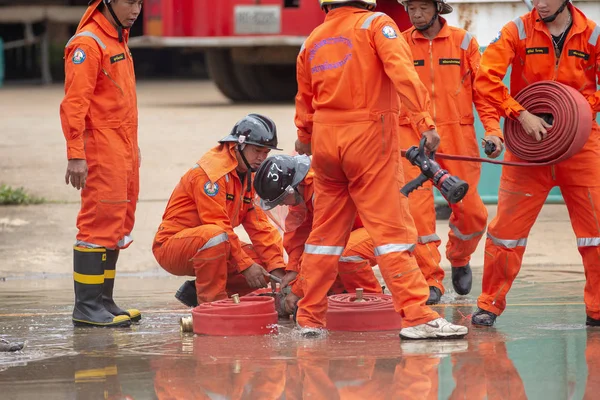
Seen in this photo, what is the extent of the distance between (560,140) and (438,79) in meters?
1.64

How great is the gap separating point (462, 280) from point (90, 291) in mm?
2506

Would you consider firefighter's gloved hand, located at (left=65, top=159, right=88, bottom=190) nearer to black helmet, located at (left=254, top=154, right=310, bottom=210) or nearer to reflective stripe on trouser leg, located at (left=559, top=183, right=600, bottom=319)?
black helmet, located at (left=254, top=154, right=310, bottom=210)

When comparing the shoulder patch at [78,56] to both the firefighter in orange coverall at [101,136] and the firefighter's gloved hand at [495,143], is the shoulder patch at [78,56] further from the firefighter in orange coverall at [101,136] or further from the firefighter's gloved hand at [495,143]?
the firefighter's gloved hand at [495,143]

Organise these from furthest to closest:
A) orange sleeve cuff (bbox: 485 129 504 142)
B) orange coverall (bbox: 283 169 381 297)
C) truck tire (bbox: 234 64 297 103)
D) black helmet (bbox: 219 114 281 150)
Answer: truck tire (bbox: 234 64 297 103)
black helmet (bbox: 219 114 281 150)
orange coverall (bbox: 283 169 381 297)
orange sleeve cuff (bbox: 485 129 504 142)

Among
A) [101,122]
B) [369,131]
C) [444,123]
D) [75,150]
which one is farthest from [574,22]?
[75,150]

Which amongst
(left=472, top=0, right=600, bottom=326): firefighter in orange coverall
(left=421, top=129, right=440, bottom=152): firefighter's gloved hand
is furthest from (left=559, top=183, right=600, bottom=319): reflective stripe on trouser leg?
(left=421, top=129, right=440, bottom=152): firefighter's gloved hand

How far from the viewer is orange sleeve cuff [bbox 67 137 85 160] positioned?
6750mm

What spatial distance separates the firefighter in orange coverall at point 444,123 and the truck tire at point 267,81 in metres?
10.9

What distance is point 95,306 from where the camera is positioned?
7098 millimetres

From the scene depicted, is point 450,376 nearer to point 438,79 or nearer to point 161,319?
point 161,319

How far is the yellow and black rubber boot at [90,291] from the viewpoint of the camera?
706 cm

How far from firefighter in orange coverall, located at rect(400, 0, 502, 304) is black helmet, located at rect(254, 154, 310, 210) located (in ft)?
2.96

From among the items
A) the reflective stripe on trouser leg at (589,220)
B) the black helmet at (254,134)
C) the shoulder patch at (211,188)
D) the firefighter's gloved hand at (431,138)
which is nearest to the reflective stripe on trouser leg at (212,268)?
the shoulder patch at (211,188)

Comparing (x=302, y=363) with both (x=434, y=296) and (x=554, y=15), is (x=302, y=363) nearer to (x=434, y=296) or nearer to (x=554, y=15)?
(x=434, y=296)
